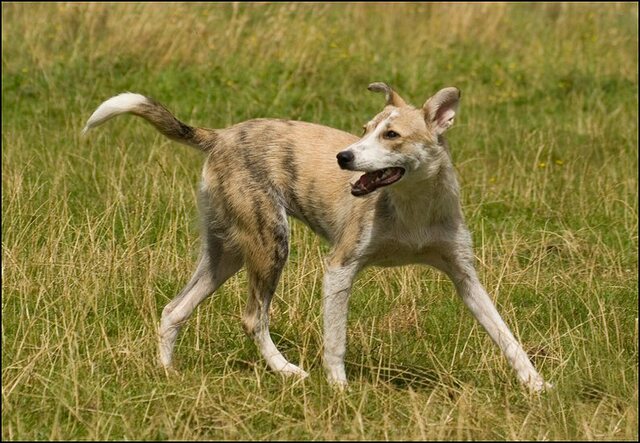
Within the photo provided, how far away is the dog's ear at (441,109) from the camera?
6.36 m

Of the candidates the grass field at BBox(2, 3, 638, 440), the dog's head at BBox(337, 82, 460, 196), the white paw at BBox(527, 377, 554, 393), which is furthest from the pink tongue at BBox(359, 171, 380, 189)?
the white paw at BBox(527, 377, 554, 393)

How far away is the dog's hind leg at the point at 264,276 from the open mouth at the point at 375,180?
548 mm

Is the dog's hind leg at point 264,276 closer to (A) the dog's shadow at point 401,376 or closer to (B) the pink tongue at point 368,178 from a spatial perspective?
(A) the dog's shadow at point 401,376

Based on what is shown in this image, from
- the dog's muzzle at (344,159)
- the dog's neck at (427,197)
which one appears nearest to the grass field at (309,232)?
the dog's neck at (427,197)

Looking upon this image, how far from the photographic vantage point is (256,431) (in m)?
5.35

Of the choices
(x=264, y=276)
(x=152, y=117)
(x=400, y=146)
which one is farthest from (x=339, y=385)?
(x=152, y=117)

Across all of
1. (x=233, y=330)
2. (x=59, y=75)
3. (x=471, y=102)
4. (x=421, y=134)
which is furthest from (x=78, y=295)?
(x=471, y=102)

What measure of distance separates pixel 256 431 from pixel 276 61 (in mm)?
7564

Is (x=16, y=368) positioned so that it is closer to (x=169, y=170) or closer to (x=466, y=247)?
(x=466, y=247)

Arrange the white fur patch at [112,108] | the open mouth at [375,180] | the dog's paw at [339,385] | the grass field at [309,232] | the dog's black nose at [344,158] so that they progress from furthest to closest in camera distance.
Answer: the white fur patch at [112,108]
the open mouth at [375,180]
the dog's black nose at [344,158]
the dog's paw at [339,385]
the grass field at [309,232]

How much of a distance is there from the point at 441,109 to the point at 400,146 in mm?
367

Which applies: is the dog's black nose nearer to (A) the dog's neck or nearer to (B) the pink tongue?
(B) the pink tongue

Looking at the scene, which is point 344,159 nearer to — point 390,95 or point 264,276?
point 390,95

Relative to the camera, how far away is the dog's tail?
254 inches
